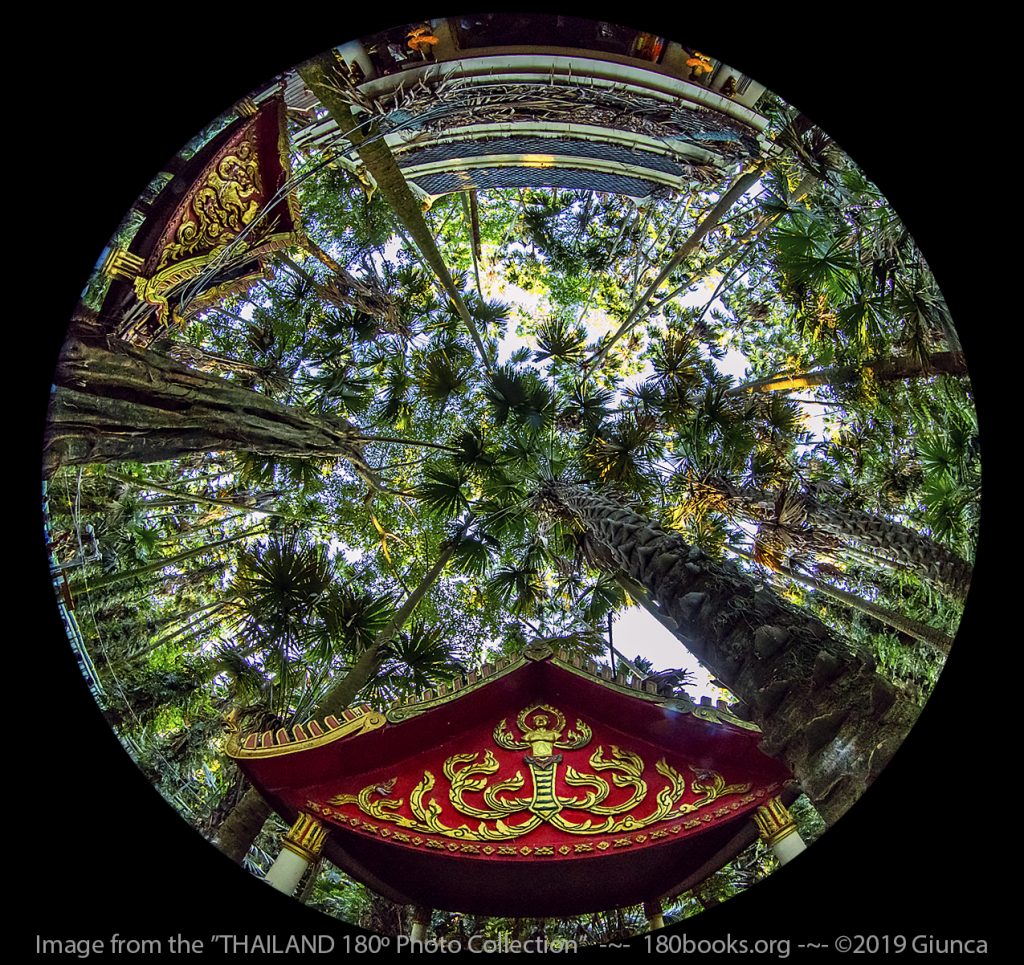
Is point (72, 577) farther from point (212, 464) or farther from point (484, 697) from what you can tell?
point (484, 697)

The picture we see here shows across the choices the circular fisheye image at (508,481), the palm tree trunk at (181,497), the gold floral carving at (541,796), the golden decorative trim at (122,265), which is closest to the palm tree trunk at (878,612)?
the circular fisheye image at (508,481)

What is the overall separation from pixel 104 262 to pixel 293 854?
14.7 feet

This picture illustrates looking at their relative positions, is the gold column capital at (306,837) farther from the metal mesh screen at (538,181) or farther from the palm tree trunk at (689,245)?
the palm tree trunk at (689,245)

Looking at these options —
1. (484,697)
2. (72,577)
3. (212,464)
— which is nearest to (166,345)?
(72,577)

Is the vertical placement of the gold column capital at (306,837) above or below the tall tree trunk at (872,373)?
below

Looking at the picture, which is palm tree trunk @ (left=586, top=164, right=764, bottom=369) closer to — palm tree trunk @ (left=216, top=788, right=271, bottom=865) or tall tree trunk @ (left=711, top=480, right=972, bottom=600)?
tall tree trunk @ (left=711, top=480, right=972, bottom=600)

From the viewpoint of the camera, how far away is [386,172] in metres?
8.18

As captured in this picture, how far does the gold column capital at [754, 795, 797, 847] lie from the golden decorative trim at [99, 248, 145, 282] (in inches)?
241

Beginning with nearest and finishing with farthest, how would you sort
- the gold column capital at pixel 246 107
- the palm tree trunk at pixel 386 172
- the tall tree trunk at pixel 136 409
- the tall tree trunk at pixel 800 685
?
the tall tree trunk at pixel 800 685 → the tall tree trunk at pixel 136 409 → the gold column capital at pixel 246 107 → the palm tree trunk at pixel 386 172

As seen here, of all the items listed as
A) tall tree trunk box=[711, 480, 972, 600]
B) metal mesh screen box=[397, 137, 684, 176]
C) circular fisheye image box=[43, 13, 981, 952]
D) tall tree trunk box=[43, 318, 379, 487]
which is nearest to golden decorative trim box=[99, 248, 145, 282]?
circular fisheye image box=[43, 13, 981, 952]

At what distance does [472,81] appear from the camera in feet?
21.7

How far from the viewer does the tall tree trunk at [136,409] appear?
5.19 metres

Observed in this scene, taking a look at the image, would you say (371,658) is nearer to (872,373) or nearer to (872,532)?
(872,532)

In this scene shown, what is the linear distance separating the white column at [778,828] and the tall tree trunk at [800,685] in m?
0.75
